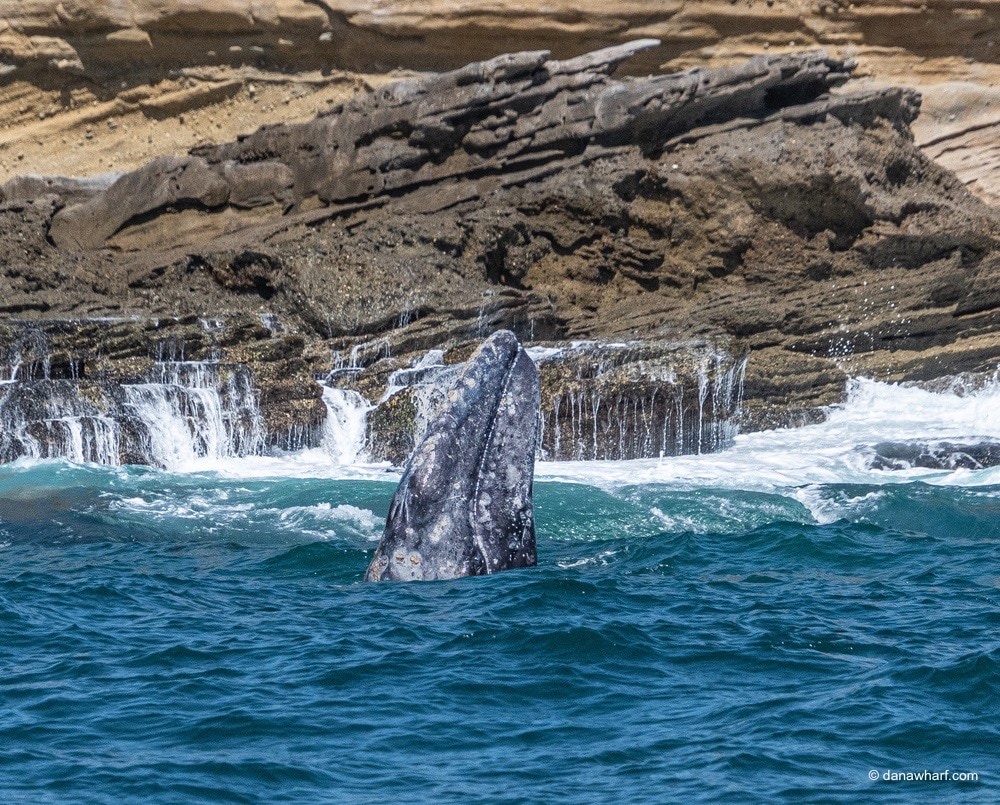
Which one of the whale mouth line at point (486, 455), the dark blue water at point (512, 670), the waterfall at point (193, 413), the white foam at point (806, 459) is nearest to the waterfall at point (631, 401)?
the white foam at point (806, 459)

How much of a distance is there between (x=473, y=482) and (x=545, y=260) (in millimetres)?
11645

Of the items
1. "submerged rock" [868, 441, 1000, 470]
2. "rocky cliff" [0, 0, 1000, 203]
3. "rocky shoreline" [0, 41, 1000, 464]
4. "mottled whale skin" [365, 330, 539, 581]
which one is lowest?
"submerged rock" [868, 441, 1000, 470]

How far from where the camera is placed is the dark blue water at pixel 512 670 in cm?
532

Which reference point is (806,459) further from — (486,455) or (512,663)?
(512,663)

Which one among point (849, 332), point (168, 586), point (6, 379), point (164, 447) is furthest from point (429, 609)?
point (849, 332)

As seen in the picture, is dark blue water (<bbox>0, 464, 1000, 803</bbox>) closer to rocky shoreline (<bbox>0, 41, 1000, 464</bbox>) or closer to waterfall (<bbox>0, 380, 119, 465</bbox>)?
waterfall (<bbox>0, 380, 119, 465</bbox>)

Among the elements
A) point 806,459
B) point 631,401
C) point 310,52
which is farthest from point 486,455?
point 310,52

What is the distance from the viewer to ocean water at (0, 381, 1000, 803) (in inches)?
210

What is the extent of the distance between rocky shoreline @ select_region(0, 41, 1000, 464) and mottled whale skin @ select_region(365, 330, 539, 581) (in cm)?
806

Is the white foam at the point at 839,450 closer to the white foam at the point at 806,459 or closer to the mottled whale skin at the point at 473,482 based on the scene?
the white foam at the point at 806,459

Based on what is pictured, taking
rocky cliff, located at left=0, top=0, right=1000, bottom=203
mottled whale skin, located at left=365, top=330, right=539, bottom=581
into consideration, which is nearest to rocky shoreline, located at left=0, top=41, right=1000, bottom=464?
rocky cliff, located at left=0, top=0, right=1000, bottom=203

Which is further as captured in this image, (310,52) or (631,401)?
(310,52)

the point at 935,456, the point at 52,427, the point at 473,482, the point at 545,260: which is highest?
the point at 545,260

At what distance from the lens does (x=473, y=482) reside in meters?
7.20
